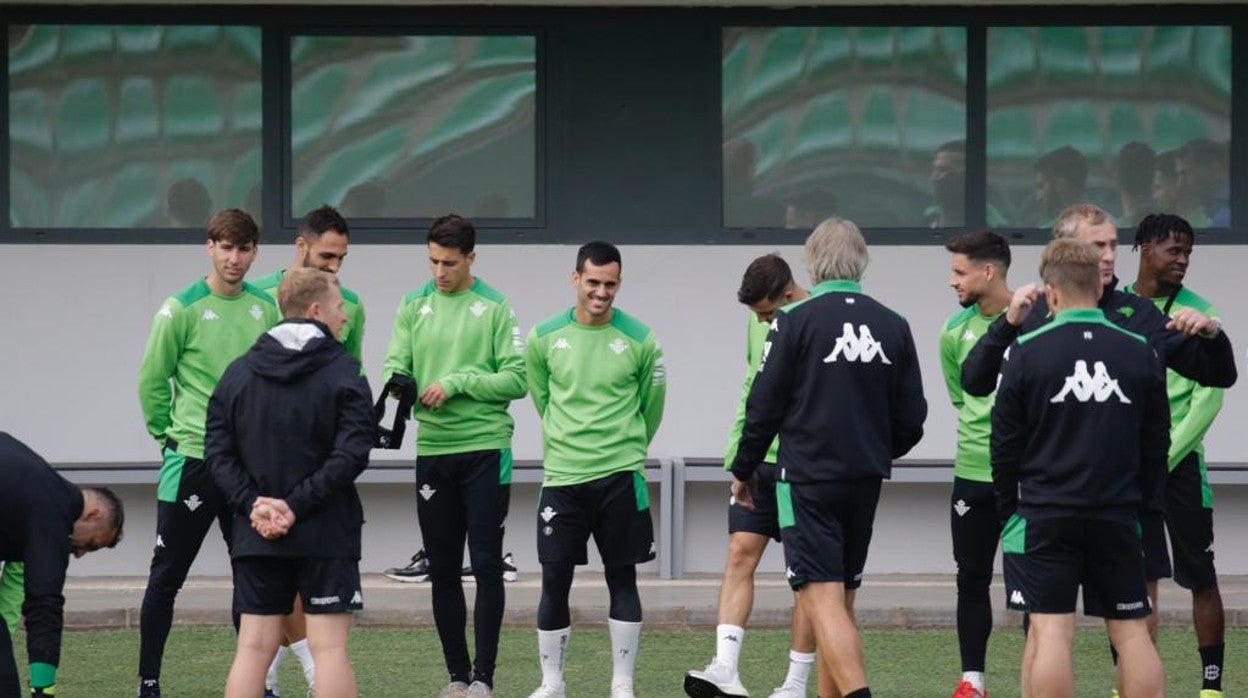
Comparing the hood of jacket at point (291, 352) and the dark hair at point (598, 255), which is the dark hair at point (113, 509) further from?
the dark hair at point (598, 255)

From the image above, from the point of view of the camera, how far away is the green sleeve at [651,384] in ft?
27.0

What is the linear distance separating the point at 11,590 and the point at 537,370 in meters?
2.63

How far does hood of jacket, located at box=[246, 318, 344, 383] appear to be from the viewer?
6566mm

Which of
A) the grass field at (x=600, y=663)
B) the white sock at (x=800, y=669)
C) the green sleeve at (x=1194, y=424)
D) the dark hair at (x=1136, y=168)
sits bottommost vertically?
the grass field at (x=600, y=663)

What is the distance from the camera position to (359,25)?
38.5 feet

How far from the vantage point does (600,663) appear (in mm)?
9133

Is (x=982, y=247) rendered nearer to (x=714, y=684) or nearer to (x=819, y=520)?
(x=819, y=520)

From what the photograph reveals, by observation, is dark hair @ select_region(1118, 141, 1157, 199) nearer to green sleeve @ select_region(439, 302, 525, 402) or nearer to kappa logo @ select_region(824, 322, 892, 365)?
green sleeve @ select_region(439, 302, 525, 402)

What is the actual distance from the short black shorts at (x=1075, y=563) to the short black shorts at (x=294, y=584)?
2.10 meters

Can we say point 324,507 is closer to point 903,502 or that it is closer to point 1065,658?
point 1065,658

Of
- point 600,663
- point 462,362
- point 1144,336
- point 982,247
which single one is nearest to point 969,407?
point 982,247

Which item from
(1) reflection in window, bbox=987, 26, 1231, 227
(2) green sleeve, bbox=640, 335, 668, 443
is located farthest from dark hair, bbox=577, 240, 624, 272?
(1) reflection in window, bbox=987, 26, 1231, 227

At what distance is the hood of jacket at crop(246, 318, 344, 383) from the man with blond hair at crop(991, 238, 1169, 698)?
2101 mm

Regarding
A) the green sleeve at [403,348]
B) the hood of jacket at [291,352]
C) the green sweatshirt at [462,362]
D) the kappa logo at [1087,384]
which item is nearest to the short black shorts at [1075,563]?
the kappa logo at [1087,384]
